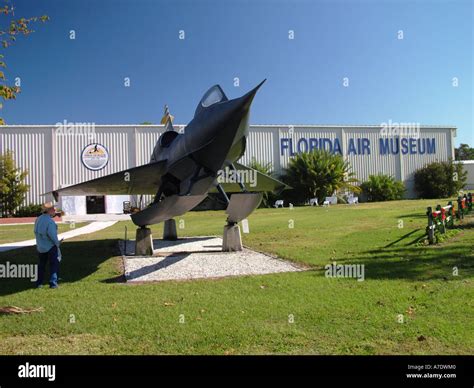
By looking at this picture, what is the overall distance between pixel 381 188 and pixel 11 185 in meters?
37.2

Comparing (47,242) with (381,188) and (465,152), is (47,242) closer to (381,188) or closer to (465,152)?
(381,188)

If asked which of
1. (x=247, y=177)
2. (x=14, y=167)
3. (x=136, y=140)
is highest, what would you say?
(x=136, y=140)

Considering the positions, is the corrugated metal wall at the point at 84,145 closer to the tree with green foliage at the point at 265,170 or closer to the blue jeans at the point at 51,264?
the tree with green foliage at the point at 265,170

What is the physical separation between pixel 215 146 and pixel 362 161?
39371 millimetres

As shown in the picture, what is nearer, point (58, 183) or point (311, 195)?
point (58, 183)

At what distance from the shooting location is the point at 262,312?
558cm

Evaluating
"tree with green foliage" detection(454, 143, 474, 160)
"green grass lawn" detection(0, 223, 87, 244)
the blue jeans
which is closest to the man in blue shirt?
the blue jeans

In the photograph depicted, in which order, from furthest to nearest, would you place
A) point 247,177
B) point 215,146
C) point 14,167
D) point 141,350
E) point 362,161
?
point 362,161, point 14,167, point 247,177, point 215,146, point 141,350

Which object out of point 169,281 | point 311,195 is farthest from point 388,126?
point 169,281

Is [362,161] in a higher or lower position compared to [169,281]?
higher

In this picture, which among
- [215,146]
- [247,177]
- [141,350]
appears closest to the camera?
[141,350]

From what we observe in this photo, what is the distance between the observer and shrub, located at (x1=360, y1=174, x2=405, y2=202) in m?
42.8

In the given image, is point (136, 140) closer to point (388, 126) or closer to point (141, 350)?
point (388, 126)
